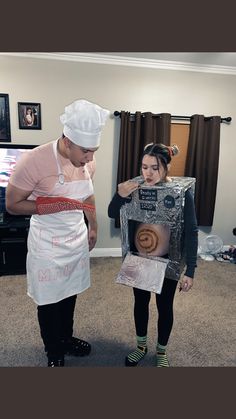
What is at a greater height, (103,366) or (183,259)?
(183,259)

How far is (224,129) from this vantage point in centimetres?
348

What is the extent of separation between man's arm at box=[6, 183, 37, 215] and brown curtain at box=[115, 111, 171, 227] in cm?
207

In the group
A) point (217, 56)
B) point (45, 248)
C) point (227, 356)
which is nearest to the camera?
point (45, 248)

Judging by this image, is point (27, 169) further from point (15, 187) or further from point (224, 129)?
point (224, 129)

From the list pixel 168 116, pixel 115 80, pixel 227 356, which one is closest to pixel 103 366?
pixel 227 356

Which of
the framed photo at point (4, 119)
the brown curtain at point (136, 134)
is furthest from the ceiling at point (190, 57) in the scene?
the framed photo at point (4, 119)

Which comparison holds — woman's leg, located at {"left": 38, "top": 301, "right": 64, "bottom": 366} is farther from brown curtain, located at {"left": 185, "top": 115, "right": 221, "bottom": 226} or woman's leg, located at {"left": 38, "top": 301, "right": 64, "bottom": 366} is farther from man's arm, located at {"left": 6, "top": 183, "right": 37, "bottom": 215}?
brown curtain, located at {"left": 185, "top": 115, "right": 221, "bottom": 226}

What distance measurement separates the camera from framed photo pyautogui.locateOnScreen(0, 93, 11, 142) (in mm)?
3002

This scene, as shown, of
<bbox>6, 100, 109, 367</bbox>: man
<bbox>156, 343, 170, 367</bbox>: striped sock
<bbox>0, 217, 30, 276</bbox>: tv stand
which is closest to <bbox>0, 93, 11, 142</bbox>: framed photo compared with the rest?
<bbox>0, 217, 30, 276</bbox>: tv stand

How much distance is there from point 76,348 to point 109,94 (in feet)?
8.45

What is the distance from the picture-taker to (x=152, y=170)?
1344 millimetres

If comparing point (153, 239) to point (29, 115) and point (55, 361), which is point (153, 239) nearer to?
point (55, 361)

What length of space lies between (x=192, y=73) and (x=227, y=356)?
2.92m

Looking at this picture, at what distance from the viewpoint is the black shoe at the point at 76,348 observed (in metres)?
1.77
